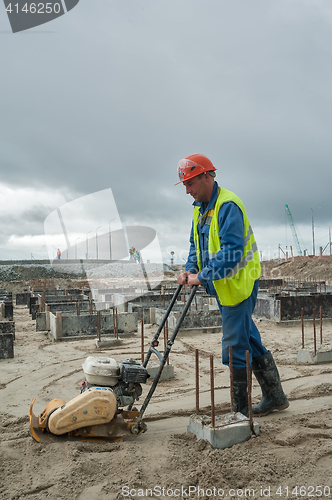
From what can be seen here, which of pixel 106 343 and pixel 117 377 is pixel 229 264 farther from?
pixel 106 343

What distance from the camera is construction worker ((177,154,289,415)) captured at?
106 inches

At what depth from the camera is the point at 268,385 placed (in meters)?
3.18

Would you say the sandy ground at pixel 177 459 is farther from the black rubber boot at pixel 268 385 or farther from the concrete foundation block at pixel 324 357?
the concrete foundation block at pixel 324 357

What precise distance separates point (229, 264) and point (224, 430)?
Answer: 3.87 feet

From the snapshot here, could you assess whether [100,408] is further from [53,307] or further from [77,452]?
[53,307]

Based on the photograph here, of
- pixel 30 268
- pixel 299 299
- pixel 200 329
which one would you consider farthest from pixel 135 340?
pixel 30 268

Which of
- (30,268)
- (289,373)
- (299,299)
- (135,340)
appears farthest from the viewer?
(30,268)

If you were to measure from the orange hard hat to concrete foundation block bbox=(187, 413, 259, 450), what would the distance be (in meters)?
1.87

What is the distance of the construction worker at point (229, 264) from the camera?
270cm

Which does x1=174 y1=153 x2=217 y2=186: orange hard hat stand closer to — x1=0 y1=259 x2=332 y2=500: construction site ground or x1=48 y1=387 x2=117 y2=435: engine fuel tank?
x1=48 y1=387 x2=117 y2=435: engine fuel tank

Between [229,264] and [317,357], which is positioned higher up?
[229,264]

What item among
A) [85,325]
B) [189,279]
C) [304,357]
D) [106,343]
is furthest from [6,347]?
[304,357]

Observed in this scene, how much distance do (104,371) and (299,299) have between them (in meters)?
7.76

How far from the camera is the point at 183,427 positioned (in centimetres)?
310
